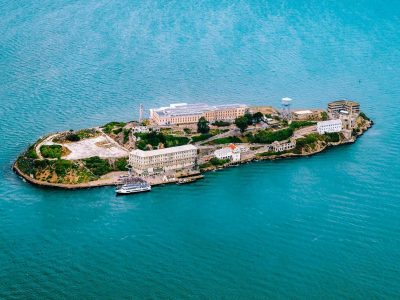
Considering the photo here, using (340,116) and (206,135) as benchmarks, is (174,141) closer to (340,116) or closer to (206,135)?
(206,135)

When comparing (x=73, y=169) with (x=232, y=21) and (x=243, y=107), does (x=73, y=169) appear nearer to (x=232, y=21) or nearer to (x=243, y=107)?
(x=243, y=107)

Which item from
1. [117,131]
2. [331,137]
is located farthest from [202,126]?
[331,137]

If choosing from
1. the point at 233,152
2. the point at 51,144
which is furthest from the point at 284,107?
the point at 51,144

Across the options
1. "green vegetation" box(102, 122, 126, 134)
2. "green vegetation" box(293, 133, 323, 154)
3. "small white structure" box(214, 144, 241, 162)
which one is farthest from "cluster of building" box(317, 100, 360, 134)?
"green vegetation" box(102, 122, 126, 134)

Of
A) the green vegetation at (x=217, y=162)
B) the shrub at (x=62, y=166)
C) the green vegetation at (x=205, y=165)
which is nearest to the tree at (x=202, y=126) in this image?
the green vegetation at (x=217, y=162)

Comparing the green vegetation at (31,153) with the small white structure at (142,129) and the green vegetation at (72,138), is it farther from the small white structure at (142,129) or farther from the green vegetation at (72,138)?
the small white structure at (142,129)
